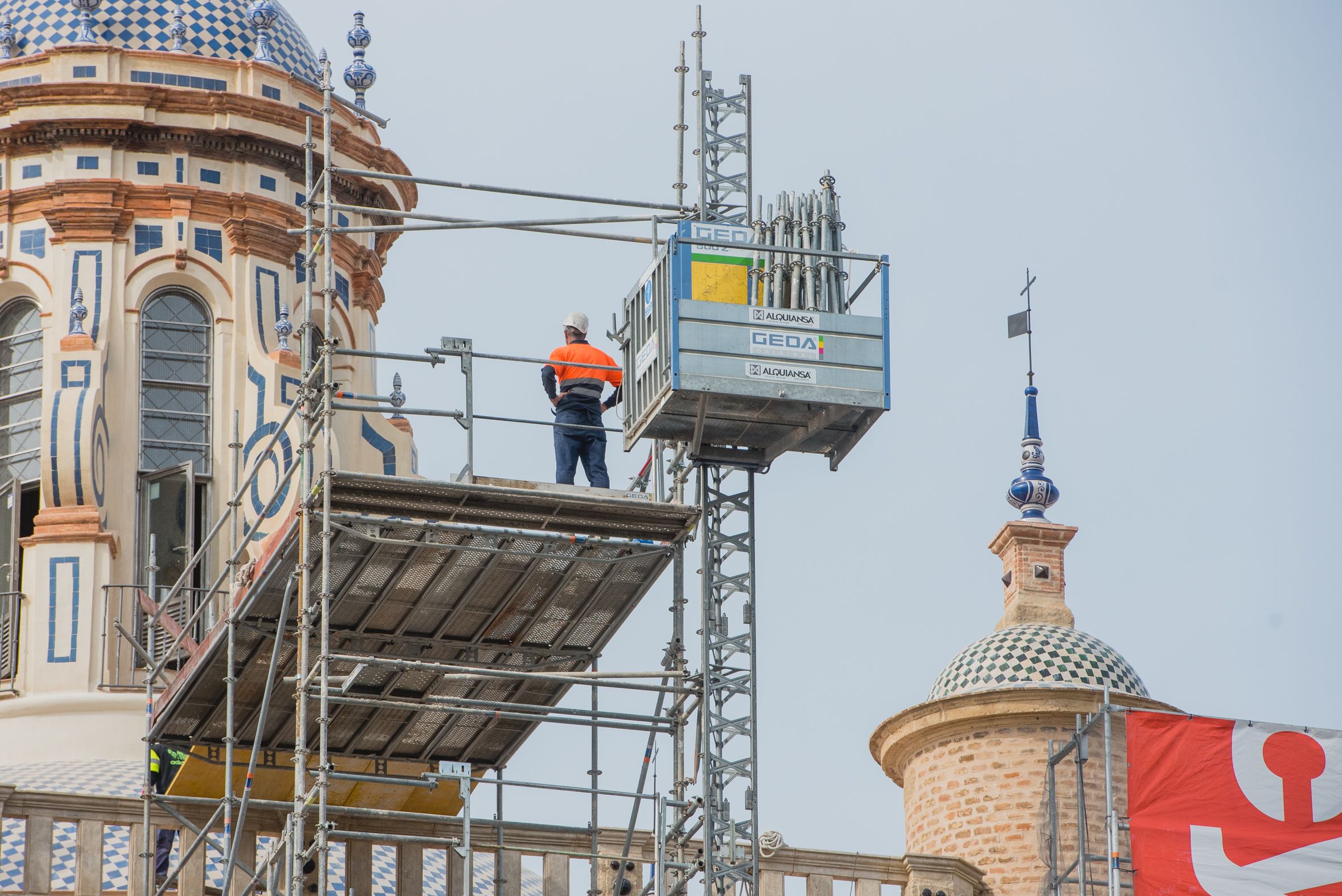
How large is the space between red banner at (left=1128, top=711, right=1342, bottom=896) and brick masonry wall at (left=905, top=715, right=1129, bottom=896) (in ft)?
21.1

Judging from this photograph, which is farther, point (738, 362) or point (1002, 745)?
point (1002, 745)

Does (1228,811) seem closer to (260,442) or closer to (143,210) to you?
(260,442)

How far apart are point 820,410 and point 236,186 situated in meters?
11.3

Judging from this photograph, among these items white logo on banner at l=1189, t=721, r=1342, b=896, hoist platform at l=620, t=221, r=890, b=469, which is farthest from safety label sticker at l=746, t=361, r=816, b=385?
white logo on banner at l=1189, t=721, r=1342, b=896

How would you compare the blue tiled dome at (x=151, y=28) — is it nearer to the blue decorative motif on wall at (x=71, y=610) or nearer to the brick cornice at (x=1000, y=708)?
the blue decorative motif on wall at (x=71, y=610)

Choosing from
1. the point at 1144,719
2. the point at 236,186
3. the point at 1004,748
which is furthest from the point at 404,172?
the point at 1144,719

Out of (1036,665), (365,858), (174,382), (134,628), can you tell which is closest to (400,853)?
(365,858)

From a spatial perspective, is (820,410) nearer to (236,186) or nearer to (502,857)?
(502,857)

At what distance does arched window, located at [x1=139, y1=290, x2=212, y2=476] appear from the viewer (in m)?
38.7

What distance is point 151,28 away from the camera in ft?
134

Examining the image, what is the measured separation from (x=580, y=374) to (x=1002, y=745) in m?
11.1

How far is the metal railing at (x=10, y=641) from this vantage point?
37.1m

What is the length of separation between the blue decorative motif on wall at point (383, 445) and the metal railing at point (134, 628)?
3.45m

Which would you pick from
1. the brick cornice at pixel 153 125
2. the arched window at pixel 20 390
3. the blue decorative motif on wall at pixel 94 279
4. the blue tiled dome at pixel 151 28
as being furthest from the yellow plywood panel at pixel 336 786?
the blue tiled dome at pixel 151 28
